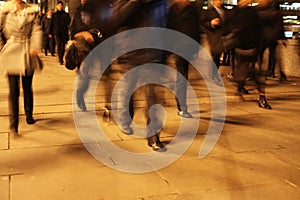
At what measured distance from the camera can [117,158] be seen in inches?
188

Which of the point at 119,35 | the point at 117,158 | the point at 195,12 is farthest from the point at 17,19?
the point at 195,12

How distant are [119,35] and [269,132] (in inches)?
95.8

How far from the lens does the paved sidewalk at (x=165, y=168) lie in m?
3.91

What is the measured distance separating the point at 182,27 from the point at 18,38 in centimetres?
219

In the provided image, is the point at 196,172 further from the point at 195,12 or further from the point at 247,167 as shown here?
the point at 195,12

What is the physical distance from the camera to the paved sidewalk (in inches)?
154

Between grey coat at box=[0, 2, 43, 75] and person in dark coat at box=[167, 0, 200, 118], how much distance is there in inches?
65.9

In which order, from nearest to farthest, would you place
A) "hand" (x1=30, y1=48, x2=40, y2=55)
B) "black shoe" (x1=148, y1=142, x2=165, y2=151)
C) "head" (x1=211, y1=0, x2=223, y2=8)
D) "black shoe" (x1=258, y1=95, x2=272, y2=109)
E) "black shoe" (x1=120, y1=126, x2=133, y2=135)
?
"black shoe" (x1=148, y1=142, x2=165, y2=151) < "hand" (x1=30, y1=48, x2=40, y2=55) < "black shoe" (x1=120, y1=126, x2=133, y2=135) < "black shoe" (x1=258, y1=95, x2=272, y2=109) < "head" (x1=211, y1=0, x2=223, y2=8)

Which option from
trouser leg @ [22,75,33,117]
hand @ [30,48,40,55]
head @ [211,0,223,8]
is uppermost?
head @ [211,0,223,8]

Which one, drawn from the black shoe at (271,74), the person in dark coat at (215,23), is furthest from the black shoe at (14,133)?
the black shoe at (271,74)

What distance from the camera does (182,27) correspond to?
20.0ft

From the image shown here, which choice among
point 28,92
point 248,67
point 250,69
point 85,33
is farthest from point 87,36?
point 250,69

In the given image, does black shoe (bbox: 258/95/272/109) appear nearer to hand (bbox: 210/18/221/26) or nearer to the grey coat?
hand (bbox: 210/18/221/26)

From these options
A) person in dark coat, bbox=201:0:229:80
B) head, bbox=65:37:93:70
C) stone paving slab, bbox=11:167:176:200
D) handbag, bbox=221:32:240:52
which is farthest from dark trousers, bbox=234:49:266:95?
stone paving slab, bbox=11:167:176:200
